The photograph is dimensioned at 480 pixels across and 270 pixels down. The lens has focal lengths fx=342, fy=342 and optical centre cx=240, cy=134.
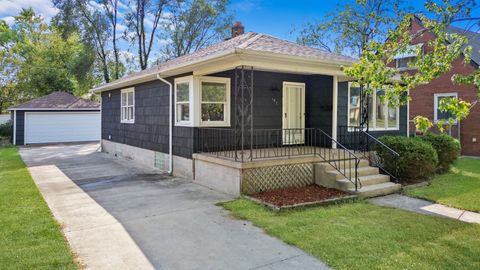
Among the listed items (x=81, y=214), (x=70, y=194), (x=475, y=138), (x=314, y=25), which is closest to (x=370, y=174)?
(x=81, y=214)

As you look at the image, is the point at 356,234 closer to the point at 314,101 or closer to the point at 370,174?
the point at 370,174

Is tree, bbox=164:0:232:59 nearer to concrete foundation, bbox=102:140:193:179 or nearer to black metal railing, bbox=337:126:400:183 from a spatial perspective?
concrete foundation, bbox=102:140:193:179

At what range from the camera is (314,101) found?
1042 cm

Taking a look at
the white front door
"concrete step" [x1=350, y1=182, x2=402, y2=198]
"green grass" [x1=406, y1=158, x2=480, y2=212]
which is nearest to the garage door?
the white front door

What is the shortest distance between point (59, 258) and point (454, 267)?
4.53 meters

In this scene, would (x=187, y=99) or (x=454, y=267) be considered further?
(x=187, y=99)

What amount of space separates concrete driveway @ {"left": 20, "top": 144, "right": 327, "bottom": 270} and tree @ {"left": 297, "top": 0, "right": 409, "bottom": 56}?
17521 mm

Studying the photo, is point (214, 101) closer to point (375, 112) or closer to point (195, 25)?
point (375, 112)

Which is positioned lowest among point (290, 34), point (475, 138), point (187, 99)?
point (475, 138)

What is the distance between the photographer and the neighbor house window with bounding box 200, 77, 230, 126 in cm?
911

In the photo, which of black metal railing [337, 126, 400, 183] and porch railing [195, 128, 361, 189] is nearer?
porch railing [195, 128, 361, 189]

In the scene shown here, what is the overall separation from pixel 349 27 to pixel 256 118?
15.9m

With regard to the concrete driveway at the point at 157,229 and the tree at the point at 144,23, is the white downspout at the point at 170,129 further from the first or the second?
the tree at the point at 144,23

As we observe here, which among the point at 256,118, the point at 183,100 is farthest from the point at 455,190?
the point at 183,100
